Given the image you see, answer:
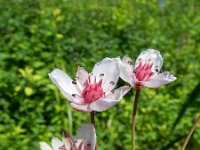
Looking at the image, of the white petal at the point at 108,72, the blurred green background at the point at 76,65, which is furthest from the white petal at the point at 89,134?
the blurred green background at the point at 76,65

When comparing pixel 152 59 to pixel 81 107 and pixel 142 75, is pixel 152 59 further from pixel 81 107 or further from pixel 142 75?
pixel 81 107

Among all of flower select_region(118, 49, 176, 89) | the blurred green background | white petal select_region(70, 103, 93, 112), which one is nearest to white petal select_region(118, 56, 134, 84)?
flower select_region(118, 49, 176, 89)

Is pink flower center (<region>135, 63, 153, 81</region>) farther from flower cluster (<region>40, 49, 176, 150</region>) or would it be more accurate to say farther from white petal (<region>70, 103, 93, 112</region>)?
white petal (<region>70, 103, 93, 112</region>)

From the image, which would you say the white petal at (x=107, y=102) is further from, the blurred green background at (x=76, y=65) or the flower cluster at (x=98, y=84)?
the blurred green background at (x=76, y=65)

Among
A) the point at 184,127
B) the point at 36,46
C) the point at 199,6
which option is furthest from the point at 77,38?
the point at 199,6

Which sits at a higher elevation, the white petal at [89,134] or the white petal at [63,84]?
the white petal at [63,84]

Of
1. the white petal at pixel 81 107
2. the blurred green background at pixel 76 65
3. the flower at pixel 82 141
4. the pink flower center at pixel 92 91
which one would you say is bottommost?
the blurred green background at pixel 76 65

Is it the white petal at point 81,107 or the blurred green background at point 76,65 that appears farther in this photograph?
the blurred green background at point 76,65
